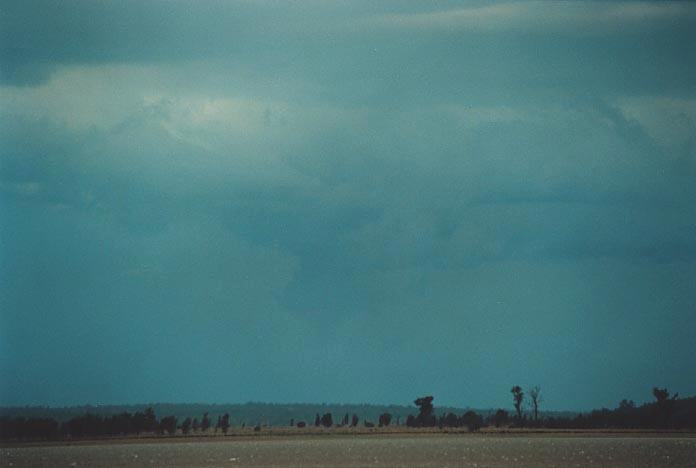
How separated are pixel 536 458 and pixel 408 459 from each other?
15299 mm

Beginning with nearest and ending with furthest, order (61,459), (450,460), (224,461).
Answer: (450,460) < (224,461) < (61,459)

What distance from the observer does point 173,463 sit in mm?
156250

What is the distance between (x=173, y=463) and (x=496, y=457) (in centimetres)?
4015

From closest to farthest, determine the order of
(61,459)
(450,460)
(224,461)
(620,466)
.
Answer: (620,466), (450,460), (224,461), (61,459)

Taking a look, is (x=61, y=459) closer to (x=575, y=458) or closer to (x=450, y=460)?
(x=450, y=460)

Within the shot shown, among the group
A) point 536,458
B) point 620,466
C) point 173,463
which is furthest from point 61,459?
point 620,466

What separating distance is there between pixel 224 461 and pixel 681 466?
57.7 m

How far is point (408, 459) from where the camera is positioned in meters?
150

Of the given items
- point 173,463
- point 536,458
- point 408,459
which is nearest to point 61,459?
point 173,463

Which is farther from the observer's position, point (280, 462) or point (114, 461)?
point (114, 461)

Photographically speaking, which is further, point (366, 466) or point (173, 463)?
point (173, 463)

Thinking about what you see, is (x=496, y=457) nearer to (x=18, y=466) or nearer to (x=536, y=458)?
(x=536, y=458)

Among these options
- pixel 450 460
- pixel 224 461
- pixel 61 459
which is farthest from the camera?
pixel 61 459

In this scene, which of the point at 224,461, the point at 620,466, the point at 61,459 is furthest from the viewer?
the point at 61,459
